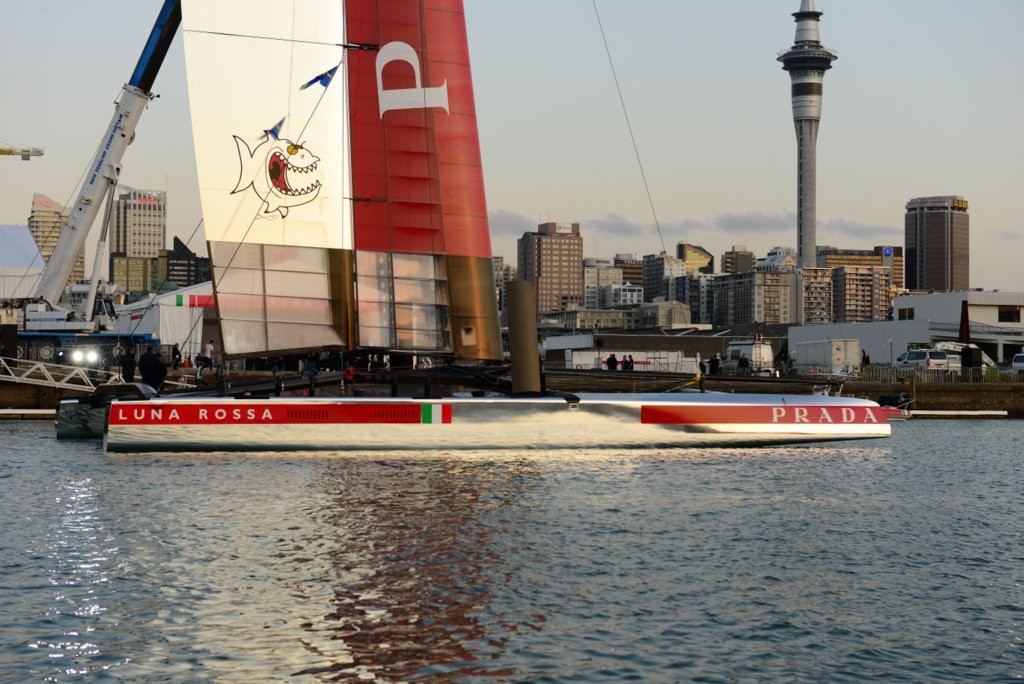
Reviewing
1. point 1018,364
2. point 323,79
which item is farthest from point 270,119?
point 1018,364

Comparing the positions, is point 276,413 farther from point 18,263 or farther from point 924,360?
point 18,263

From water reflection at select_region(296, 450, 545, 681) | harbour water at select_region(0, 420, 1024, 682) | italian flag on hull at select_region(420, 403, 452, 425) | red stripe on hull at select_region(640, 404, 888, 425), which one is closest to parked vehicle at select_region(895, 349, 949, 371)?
red stripe on hull at select_region(640, 404, 888, 425)

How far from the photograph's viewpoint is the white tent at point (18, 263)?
8669 cm

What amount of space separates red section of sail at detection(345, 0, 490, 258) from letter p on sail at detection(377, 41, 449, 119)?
23mm

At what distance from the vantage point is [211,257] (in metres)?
27.2

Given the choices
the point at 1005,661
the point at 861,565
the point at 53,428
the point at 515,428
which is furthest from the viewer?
the point at 53,428

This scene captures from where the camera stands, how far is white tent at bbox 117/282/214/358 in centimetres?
6200

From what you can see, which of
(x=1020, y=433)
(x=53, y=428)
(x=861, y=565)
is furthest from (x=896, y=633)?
(x=1020, y=433)

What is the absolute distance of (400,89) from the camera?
28172 millimetres

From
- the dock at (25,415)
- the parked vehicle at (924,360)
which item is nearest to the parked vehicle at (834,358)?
the parked vehicle at (924,360)

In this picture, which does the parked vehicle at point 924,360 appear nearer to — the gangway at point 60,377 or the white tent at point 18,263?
the gangway at point 60,377

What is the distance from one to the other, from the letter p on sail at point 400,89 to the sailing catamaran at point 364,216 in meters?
0.03

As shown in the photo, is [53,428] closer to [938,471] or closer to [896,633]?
[938,471]

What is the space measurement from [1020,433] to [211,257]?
30.0 metres
